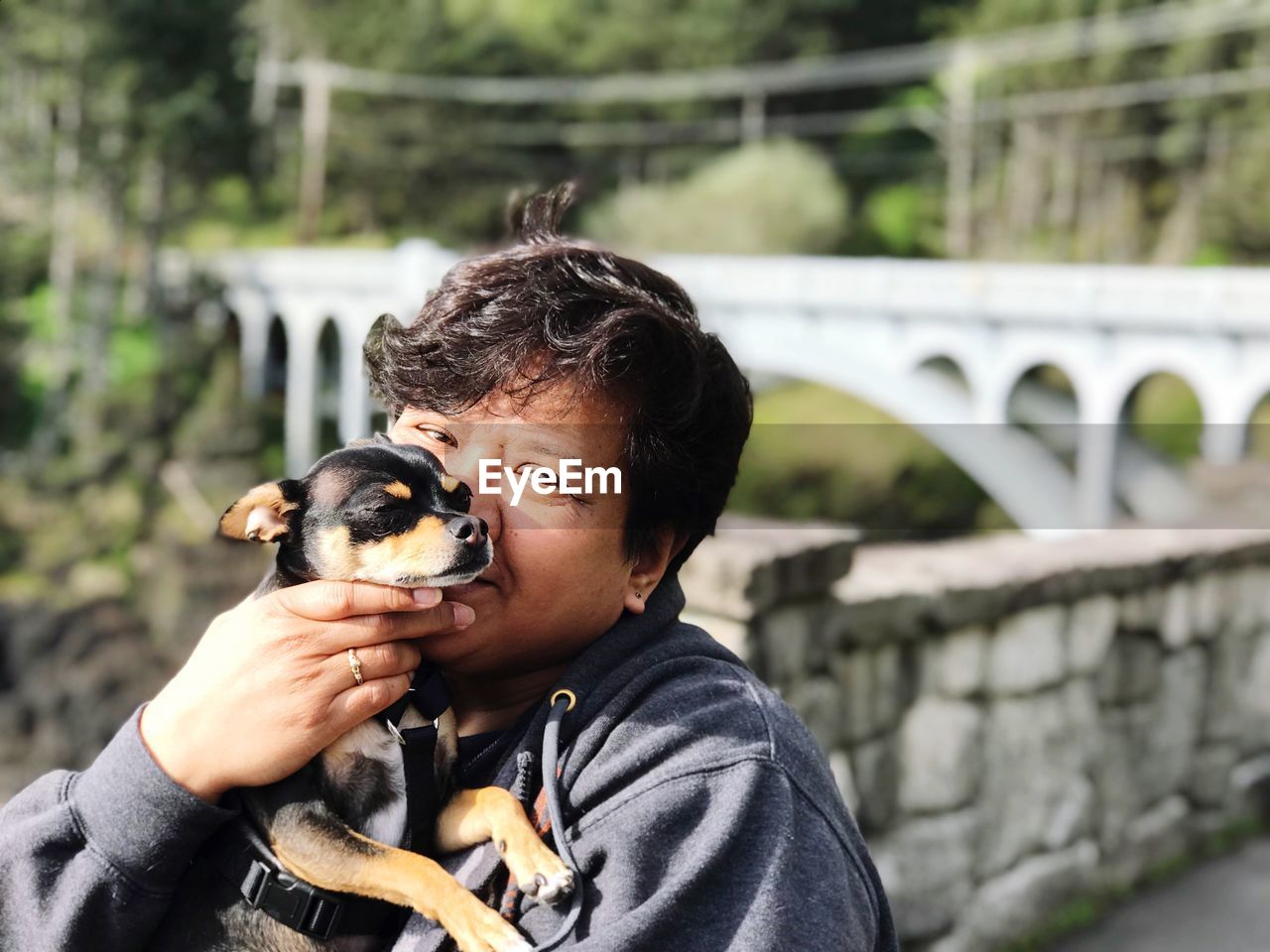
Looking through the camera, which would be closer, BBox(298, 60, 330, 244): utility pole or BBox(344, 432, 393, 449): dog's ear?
BBox(344, 432, 393, 449): dog's ear

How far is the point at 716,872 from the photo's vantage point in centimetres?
140

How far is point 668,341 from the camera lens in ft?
5.16

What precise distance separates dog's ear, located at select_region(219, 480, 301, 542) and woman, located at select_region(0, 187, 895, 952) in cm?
11

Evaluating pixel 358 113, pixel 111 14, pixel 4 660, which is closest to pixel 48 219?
pixel 111 14

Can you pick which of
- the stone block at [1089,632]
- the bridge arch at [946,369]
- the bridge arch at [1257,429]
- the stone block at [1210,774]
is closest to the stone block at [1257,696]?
the stone block at [1210,774]

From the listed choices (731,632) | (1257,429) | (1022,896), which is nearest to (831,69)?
(1257,429)

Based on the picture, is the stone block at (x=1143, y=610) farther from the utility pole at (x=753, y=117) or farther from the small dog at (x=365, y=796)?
the utility pole at (x=753, y=117)

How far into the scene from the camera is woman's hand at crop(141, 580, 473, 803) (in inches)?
57.4

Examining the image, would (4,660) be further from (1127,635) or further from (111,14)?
(1127,635)

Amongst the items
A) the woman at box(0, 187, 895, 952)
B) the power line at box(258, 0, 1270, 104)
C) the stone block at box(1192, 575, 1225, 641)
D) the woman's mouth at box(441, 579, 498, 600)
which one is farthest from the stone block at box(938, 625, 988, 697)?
the power line at box(258, 0, 1270, 104)

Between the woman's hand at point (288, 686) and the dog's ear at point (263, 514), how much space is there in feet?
0.42

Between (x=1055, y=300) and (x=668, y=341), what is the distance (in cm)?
2230

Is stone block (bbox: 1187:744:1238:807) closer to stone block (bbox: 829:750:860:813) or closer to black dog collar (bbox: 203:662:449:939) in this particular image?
stone block (bbox: 829:750:860:813)

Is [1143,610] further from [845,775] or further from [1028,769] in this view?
[845,775]
